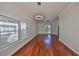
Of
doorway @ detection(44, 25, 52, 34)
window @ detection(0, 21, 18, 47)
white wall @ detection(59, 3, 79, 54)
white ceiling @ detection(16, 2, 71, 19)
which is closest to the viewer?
window @ detection(0, 21, 18, 47)

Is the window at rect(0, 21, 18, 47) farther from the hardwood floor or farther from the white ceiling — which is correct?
the white ceiling

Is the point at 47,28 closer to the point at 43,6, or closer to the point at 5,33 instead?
the point at 43,6

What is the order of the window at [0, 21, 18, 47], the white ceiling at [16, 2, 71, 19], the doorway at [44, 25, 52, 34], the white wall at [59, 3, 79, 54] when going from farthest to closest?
1. the doorway at [44, 25, 52, 34]
2. the white ceiling at [16, 2, 71, 19]
3. the white wall at [59, 3, 79, 54]
4. the window at [0, 21, 18, 47]

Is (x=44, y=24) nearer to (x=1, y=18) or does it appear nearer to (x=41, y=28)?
(x=41, y=28)

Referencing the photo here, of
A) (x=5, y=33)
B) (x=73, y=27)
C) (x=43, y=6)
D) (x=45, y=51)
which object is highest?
(x=43, y=6)

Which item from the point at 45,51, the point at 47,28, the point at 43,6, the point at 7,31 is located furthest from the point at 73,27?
the point at 47,28

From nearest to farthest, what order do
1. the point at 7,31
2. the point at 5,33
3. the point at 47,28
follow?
the point at 5,33
the point at 7,31
the point at 47,28

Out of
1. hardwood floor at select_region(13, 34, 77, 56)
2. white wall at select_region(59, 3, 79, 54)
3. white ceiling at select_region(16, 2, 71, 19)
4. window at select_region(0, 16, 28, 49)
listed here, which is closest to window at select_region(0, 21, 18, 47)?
window at select_region(0, 16, 28, 49)

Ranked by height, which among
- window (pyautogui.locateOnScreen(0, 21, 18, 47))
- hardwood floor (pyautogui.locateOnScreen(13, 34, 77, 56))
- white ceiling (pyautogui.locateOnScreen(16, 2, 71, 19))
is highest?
white ceiling (pyautogui.locateOnScreen(16, 2, 71, 19))

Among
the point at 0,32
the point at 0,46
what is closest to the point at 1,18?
the point at 0,32

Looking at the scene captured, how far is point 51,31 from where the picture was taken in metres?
15.4

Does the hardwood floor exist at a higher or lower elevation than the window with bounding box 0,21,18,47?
lower

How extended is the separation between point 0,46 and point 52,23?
12.9 m

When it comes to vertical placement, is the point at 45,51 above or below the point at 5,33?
below
